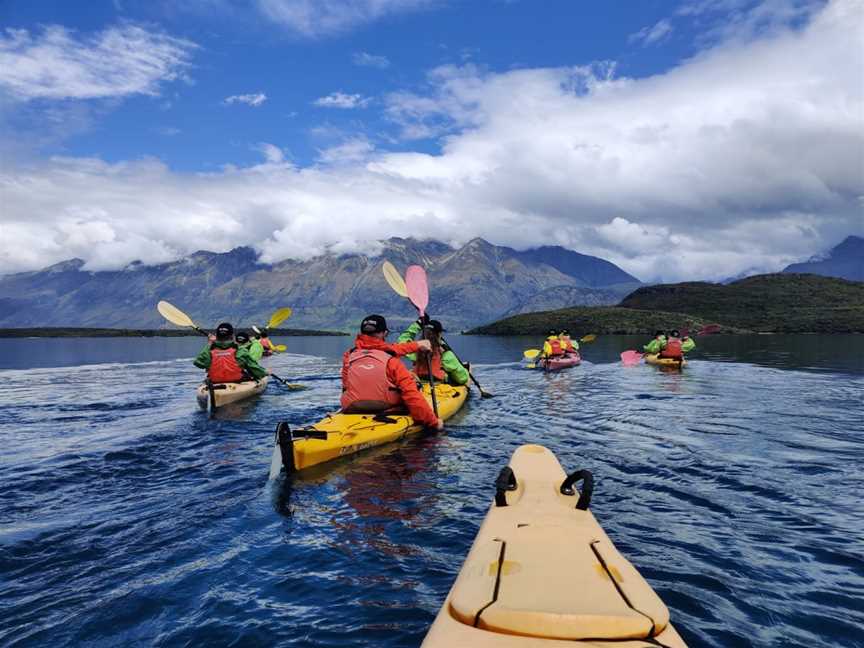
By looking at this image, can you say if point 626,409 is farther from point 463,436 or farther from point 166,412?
point 166,412

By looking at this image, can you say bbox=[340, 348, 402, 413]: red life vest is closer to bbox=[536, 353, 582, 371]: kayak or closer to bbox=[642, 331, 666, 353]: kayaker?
bbox=[536, 353, 582, 371]: kayak

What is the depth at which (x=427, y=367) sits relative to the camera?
19.9 m

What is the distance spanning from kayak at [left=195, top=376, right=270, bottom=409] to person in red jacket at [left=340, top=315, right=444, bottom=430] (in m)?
8.97

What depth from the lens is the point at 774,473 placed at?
11062mm

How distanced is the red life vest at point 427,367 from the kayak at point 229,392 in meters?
7.85

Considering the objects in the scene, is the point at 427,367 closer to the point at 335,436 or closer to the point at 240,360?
the point at 335,436

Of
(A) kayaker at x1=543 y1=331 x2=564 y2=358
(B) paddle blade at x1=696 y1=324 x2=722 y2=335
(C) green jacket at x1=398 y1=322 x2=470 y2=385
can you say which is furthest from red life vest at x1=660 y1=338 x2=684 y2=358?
(C) green jacket at x1=398 y1=322 x2=470 y2=385

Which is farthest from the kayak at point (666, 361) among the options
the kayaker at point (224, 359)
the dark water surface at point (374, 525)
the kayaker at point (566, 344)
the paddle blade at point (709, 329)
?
the kayaker at point (224, 359)

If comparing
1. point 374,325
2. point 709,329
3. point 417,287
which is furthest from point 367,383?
point 709,329

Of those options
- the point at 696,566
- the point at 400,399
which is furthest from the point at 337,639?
the point at 400,399

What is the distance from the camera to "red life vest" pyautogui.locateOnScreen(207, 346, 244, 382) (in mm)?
21703

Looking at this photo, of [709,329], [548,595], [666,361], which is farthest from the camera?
[709,329]

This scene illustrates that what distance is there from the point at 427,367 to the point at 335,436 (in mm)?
8250

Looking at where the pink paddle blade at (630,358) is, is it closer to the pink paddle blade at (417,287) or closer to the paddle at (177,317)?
the pink paddle blade at (417,287)
